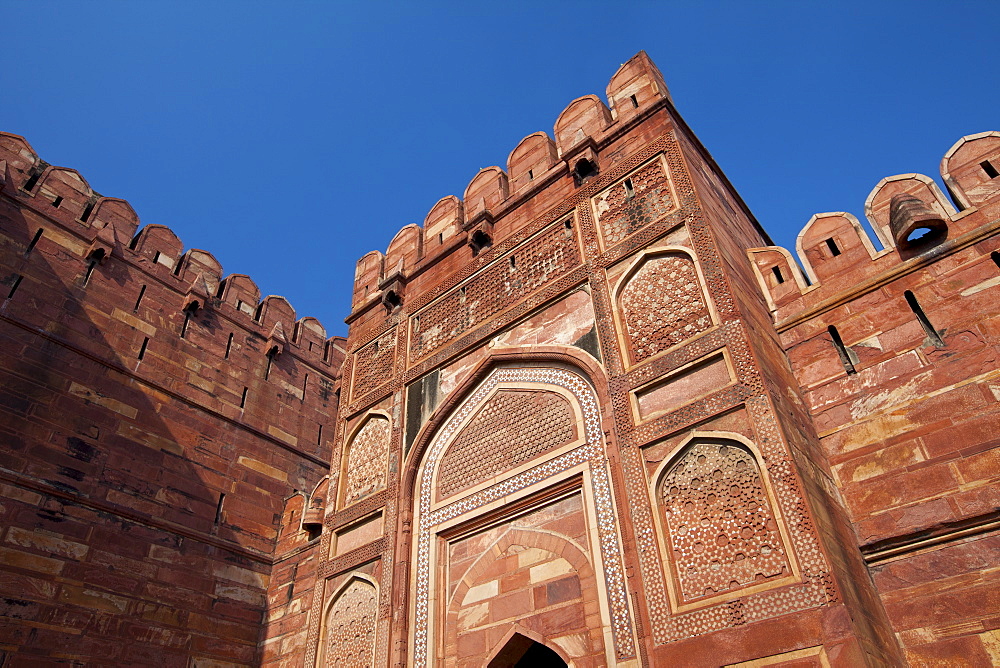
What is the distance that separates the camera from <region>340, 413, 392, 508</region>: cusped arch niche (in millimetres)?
6797

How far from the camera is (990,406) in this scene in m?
4.30

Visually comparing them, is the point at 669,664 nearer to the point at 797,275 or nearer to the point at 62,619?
the point at 797,275

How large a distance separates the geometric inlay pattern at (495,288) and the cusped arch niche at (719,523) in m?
2.43

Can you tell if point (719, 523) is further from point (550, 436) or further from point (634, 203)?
point (634, 203)

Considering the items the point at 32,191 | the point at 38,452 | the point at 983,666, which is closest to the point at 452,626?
the point at 983,666

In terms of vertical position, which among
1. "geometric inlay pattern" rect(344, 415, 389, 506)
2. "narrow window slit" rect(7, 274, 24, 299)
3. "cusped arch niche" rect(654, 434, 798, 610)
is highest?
"narrow window slit" rect(7, 274, 24, 299)

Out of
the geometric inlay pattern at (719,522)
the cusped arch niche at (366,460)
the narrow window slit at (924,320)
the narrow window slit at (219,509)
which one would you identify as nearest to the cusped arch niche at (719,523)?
the geometric inlay pattern at (719,522)

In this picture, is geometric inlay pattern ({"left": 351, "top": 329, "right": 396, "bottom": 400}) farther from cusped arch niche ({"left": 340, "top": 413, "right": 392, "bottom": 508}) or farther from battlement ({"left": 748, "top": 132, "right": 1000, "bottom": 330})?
battlement ({"left": 748, "top": 132, "right": 1000, "bottom": 330})

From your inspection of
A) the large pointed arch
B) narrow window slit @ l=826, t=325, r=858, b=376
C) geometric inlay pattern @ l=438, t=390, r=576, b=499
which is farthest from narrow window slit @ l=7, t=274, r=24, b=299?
narrow window slit @ l=826, t=325, r=858, b=376

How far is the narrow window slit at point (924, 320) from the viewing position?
4777 millimetres

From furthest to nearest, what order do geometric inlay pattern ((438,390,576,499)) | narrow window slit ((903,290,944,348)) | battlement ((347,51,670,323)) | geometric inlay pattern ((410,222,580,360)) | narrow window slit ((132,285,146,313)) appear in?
narrow window slit ((132,285,146,313))
battlement ((347,51,670,323))
geometric inlay pattern ((410,222,580,360))
geometric inlay pattern ((438,390,576,499))
narrow window slit ((903,290,944,348))

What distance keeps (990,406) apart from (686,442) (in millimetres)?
1838

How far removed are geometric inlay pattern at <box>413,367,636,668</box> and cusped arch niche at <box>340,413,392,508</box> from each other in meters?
0.65

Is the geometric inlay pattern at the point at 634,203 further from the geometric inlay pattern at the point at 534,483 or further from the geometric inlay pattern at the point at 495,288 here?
the geometric inlay pattern at the point at 534,483
